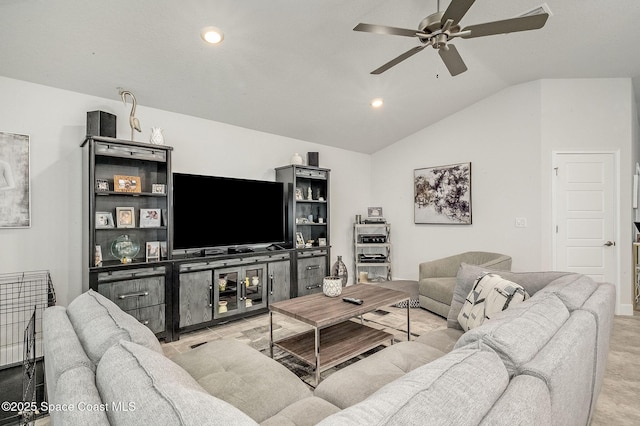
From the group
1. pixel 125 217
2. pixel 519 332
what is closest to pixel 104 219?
pixel 125 217

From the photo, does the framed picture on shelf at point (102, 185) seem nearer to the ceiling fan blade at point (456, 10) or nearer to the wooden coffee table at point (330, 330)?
the wooden coffee table at point (330, 330)

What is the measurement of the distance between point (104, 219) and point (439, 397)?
10.7 feet

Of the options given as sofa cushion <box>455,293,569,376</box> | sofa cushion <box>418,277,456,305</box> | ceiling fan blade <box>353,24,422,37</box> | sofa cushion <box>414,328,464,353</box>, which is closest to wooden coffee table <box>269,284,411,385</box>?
sofa cushion <box>414,328,464,353</box>

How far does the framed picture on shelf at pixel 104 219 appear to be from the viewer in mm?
2911

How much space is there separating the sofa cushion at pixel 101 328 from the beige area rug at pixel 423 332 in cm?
144

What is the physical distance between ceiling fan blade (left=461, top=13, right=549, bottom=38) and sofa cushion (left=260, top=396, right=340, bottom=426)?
2.33 m

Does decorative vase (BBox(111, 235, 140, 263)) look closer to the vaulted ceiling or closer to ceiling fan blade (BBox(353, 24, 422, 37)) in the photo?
the vaulted ceiling

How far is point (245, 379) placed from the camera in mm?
1548

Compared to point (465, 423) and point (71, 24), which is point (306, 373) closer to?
point (465, 423)

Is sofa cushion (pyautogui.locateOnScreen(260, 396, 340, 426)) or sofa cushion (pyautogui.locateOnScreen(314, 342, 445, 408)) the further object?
sofa cushion (pyautogui.locateOnScreen(314, 342, 445, 408))

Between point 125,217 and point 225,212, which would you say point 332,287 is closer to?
point 225,212

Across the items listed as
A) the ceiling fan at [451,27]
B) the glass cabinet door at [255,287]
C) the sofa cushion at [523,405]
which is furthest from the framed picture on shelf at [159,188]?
the sofa cushion at [523,405]

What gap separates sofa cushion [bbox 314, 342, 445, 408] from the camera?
4.73 ft

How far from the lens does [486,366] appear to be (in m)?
0.94
